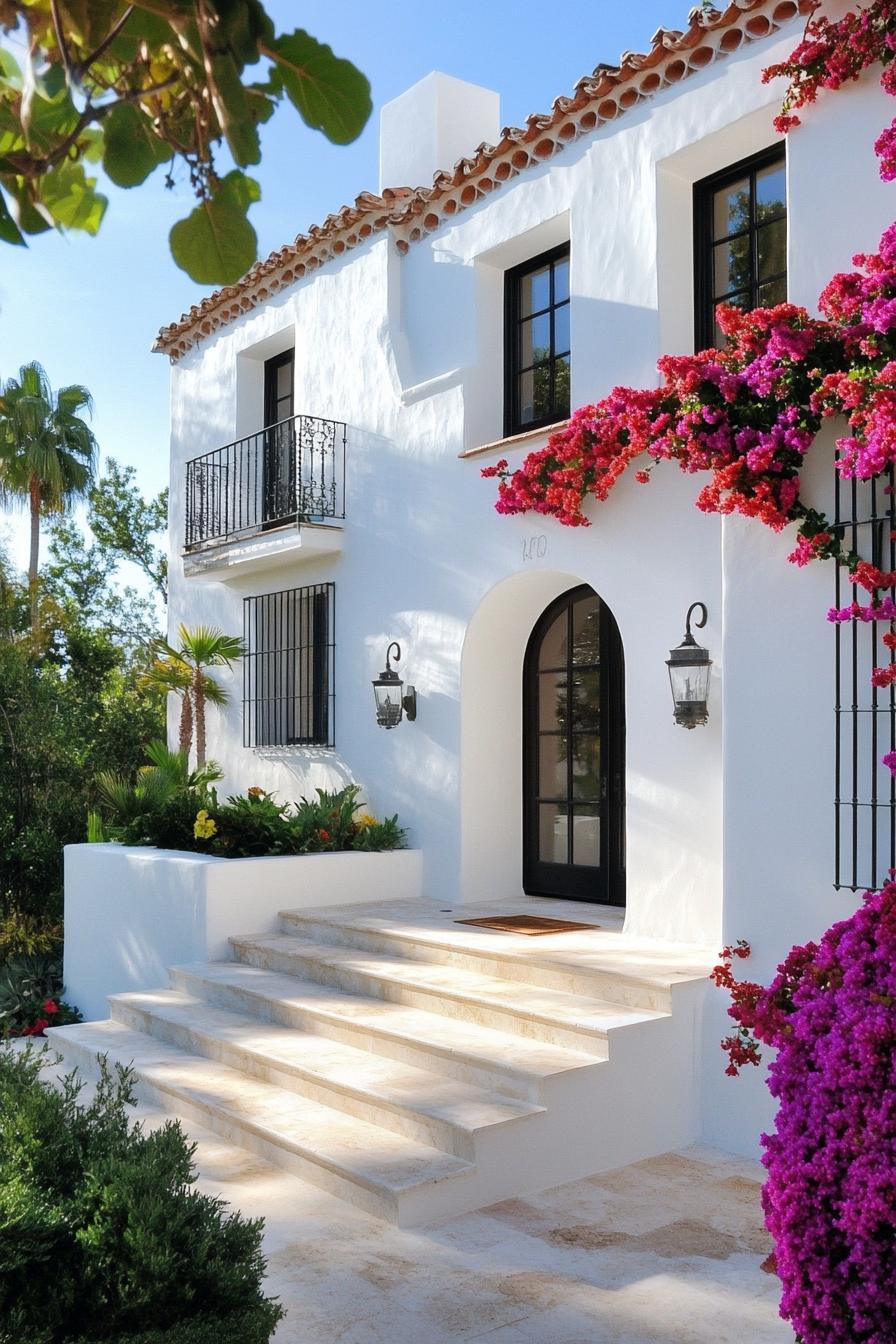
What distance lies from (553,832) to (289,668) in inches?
133

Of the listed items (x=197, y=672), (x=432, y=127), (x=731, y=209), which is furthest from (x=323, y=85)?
(x=197, y=672)

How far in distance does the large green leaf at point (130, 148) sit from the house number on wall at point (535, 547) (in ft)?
22.4

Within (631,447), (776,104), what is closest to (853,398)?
(631,447)

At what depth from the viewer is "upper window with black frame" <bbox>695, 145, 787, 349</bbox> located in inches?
292

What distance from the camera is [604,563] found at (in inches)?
311

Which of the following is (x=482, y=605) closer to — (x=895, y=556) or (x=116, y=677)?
(x=895, y=556)

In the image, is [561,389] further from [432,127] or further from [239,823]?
[239,823]

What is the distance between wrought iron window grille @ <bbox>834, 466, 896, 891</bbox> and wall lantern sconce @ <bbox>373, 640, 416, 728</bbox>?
14.4 ft

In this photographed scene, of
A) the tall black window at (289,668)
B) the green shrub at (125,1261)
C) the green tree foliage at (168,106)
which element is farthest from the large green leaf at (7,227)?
the tall black window at (289,668)

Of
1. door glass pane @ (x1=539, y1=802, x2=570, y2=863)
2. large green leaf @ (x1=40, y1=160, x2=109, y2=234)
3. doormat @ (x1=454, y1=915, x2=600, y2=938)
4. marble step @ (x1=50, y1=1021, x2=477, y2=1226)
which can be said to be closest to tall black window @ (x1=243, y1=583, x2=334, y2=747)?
door glass pane @ (x1=539, y1=802, x2=570, y2=863)

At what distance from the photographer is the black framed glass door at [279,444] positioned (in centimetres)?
1092

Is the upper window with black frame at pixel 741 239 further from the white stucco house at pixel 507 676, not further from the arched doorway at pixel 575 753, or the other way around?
the arched doorway at pixel 575 753

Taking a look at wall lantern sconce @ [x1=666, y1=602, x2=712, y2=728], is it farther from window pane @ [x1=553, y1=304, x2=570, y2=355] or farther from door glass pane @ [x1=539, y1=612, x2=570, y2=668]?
window pane @ [x1=553, y1=304, x2=570, y2=355]

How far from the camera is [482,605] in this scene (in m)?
9.02
